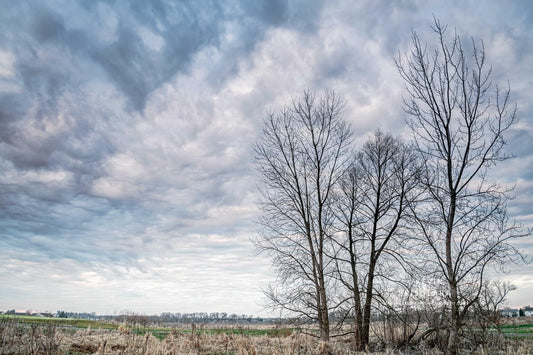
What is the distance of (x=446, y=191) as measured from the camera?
446 inches

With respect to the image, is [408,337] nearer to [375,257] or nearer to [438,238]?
[375,257]

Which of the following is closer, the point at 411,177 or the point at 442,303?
the point at 442,303

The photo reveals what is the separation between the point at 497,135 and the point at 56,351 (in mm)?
13845

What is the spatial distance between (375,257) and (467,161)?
626 cm

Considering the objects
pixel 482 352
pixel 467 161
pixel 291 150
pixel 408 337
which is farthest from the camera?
pixel 291 150

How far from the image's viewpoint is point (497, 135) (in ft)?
35.1

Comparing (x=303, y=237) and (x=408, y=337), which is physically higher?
(x=303, y=237)

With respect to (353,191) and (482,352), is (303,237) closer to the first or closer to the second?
(353,191)

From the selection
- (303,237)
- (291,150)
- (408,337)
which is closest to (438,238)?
(408,337)

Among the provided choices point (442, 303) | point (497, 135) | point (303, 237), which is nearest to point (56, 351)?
point (303, 237)

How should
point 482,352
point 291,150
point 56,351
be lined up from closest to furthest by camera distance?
point 56,351 < point 482,352 < point 291,150

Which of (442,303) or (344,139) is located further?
(344,139)

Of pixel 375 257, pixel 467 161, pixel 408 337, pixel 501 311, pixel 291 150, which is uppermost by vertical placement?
pixel 291 150

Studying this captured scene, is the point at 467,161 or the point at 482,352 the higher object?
the point at 467,161
